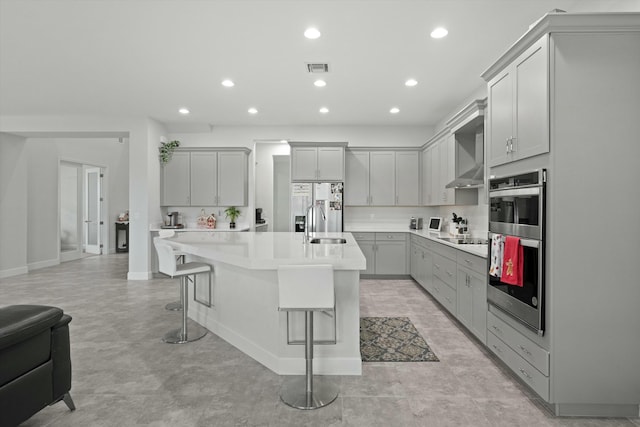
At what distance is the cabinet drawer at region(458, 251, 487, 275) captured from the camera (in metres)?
3.04

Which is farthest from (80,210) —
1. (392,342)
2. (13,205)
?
(392,342)

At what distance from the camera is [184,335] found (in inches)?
131

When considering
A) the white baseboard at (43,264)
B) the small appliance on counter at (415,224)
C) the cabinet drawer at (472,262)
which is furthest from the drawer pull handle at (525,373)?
the white baseboard at (43,264)

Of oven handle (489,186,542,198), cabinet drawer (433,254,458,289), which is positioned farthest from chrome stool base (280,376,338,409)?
cabinet drawer (433,254,458,289)

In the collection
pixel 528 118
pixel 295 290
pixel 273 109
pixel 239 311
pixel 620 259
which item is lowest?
pixel 239 311

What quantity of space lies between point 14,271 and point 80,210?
259 centimetres

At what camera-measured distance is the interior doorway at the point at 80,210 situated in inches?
336

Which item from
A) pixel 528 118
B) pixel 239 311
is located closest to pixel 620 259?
pixel 528 118

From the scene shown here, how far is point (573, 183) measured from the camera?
2.08 metres

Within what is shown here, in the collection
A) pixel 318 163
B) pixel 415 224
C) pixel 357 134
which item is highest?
pixel 357 134

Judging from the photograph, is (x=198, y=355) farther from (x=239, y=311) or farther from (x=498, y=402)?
(x=498, y=402)

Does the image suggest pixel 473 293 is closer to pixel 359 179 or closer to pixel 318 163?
pixel 359 179

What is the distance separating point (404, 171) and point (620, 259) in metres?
4.50

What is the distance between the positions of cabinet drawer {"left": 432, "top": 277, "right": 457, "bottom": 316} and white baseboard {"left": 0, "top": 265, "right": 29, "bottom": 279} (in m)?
7.47
